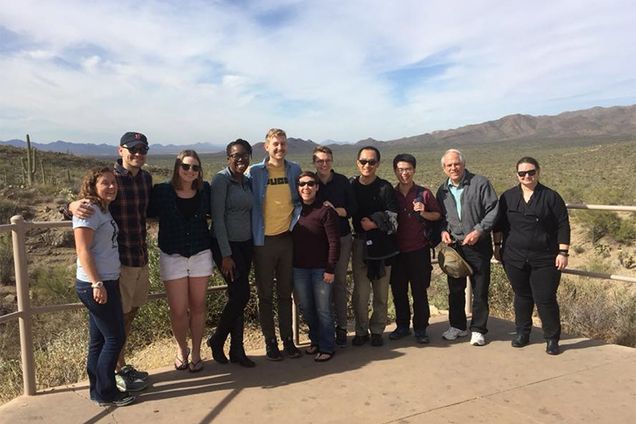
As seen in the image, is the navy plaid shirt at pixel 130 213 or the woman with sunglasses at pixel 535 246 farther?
the woman with sunglasses at pixel 535 246

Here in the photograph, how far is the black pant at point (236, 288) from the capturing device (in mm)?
4344

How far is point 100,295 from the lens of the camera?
350 centimetres

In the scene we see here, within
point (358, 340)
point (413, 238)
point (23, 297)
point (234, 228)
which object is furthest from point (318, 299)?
point (23, 297)

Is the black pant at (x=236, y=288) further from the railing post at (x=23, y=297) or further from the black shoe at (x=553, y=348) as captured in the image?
the black shoe at (x=553, y=348)

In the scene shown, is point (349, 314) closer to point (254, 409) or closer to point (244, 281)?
point (244, 281)

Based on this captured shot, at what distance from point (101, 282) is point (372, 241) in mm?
2299

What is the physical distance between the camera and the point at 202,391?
3.98m

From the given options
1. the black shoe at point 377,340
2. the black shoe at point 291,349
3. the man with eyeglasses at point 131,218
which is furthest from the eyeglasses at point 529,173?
the man with eyeglasses at point 131,218

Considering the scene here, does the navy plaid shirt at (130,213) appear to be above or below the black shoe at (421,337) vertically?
above

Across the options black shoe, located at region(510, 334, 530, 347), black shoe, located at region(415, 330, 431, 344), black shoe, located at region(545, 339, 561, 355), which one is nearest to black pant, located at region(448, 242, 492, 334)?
black shoe, located at region(510, 334, 530, 347)

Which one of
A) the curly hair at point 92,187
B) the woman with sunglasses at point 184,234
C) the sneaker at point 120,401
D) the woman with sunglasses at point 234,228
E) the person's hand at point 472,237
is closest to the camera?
the curly hair at point 92,187

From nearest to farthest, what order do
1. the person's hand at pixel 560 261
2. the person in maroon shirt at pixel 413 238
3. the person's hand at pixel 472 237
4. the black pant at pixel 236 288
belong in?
the black pant at pixel 236 288
the person's hand at pixel 560 261
the person's hand at pixel 472 237
the person in maroon shirt at pixel 413 238

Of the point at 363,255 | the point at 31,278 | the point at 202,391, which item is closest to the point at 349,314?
the point at 363,255

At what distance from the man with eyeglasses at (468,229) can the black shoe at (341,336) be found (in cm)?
98
